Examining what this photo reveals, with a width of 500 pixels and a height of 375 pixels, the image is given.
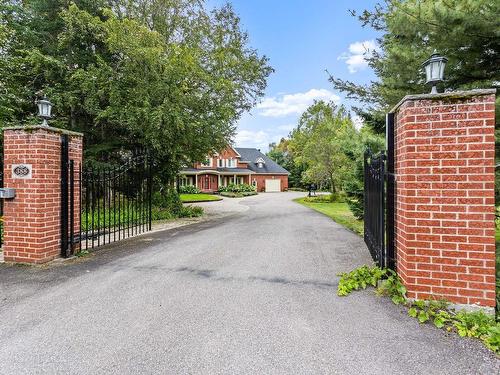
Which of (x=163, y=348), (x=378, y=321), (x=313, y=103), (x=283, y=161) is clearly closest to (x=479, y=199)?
(x=378, y=321)

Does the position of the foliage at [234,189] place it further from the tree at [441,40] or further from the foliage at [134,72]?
the tree at [441,40]

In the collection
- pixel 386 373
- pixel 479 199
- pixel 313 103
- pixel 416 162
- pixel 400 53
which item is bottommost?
pixel 386 373

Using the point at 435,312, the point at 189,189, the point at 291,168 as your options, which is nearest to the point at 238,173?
the point at 189,189

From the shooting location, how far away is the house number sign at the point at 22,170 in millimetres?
4430

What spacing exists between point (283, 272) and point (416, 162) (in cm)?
233

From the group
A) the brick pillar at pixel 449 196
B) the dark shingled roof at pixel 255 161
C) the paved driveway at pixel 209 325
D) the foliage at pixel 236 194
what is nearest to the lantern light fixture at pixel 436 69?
the brick pillar at pixel 449 196

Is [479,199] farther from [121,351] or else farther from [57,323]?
[57,323]

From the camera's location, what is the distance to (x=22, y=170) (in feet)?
14.6

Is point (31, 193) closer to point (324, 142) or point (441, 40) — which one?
point (441, 40)

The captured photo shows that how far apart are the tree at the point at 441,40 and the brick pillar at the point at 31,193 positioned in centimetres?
612

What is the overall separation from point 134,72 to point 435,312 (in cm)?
1050

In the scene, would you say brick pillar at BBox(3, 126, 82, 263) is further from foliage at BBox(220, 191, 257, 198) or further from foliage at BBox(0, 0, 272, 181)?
foliage at BBox(220, 191, 257, 198)

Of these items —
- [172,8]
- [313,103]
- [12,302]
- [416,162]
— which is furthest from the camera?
[313,103]

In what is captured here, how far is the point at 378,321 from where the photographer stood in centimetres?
268
